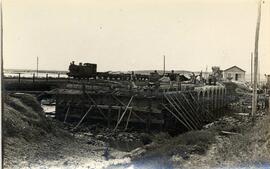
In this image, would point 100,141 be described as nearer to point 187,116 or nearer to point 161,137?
point 161,137

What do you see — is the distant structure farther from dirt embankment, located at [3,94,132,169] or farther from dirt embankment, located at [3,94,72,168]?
dirt embankment, located at [3,94,72,168]

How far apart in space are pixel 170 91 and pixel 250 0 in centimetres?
531

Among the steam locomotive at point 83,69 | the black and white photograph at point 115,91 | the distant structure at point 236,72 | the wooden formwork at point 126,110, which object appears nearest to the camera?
the black and white photograph at point 115,91

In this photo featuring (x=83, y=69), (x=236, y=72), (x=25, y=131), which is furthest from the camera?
(x=236, y=72)

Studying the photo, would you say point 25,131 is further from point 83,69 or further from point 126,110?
point 126,110

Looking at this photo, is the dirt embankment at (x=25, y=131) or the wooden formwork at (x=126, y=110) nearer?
the dirt embankment at (x=25, y=131)

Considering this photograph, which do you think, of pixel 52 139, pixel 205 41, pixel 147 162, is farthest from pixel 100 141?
pixel 205 41

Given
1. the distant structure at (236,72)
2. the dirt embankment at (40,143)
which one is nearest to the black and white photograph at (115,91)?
the dirt embankment at (40,143)

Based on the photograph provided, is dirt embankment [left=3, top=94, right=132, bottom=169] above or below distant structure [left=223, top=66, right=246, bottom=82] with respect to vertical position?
below

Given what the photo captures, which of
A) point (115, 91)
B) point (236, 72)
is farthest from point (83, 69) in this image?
point (236, 72)

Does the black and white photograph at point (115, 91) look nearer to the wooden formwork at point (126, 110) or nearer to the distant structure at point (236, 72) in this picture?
the wooden formwork at point (126, 110)

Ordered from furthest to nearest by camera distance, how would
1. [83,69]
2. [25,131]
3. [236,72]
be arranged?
[236,72], [83,69], [25,131]

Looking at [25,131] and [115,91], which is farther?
[115,91]

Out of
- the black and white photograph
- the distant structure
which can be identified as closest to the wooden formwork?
the black and white photograph
